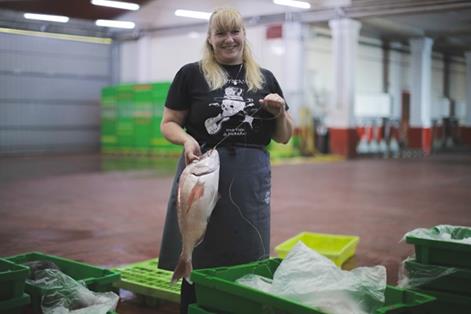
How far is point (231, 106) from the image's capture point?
2.29 metres

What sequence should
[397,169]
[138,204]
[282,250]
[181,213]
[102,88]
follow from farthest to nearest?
1. [102,88]
2. [397,169]
3. [138,204]
4. [282,250]
5. [181,213]

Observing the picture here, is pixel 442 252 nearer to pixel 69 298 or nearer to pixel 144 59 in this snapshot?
Answer: pixel 69 298

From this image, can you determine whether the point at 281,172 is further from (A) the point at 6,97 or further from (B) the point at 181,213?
(B) the point at 181,213

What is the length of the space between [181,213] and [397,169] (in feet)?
37.8

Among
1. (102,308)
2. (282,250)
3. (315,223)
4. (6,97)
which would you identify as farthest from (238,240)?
(6,97)

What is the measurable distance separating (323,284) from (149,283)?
1719mm

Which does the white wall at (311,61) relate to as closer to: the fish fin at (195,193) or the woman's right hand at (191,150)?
the woman's right hand at (191,150)

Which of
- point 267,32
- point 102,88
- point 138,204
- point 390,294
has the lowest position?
point 138,204

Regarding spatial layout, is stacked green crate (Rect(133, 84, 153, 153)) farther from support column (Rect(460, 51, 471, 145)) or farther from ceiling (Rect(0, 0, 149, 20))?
support column (Rect(460, 51, 471, 145))

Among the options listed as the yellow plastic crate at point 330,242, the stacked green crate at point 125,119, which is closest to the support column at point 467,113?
the stacked green crate at point 125,119

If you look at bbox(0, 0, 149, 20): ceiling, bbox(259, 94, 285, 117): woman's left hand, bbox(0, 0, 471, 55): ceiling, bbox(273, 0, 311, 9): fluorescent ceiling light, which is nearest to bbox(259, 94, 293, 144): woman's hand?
bbox(259, 94, 285, 117): woman's left hand

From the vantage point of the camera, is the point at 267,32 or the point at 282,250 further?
the point at 267,32

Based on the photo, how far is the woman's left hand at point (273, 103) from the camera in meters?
2.21

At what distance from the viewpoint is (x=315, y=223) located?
19.8ft
